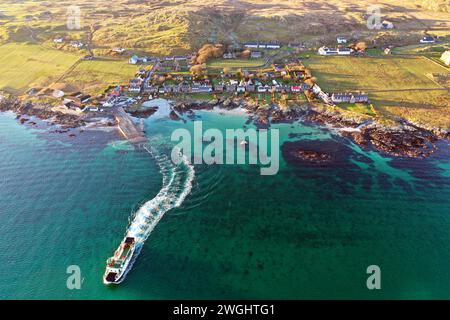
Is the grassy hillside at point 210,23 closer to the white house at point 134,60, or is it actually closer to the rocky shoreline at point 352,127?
the white house at point 134,60

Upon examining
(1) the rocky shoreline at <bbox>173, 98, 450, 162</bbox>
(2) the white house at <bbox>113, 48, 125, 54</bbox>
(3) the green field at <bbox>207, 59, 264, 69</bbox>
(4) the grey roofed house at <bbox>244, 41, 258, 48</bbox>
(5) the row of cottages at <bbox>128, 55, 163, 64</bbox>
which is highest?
(4) the grey roofed house at <bbox>244, 41, 258, 48</bbox>

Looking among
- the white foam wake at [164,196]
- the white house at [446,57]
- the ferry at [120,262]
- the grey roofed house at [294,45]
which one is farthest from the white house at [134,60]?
the white house at [446,57]

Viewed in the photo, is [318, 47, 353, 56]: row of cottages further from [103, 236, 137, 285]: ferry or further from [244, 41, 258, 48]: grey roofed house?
[103, 236, 137, 285]: ferry

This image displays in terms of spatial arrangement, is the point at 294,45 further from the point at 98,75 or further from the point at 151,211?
the point at 151,211

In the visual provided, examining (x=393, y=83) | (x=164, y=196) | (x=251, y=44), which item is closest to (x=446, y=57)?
(x=393, y=83)

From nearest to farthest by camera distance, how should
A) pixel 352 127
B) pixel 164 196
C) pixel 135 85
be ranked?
pixel 164 196
pixel 352 127
pixel 135 85

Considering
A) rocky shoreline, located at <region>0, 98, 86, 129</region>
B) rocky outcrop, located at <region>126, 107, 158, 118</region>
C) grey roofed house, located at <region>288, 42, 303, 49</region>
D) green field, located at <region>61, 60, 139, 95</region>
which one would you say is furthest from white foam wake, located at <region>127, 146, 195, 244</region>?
grey roofed house, located at <region>288, 42, 303, 49</region>
